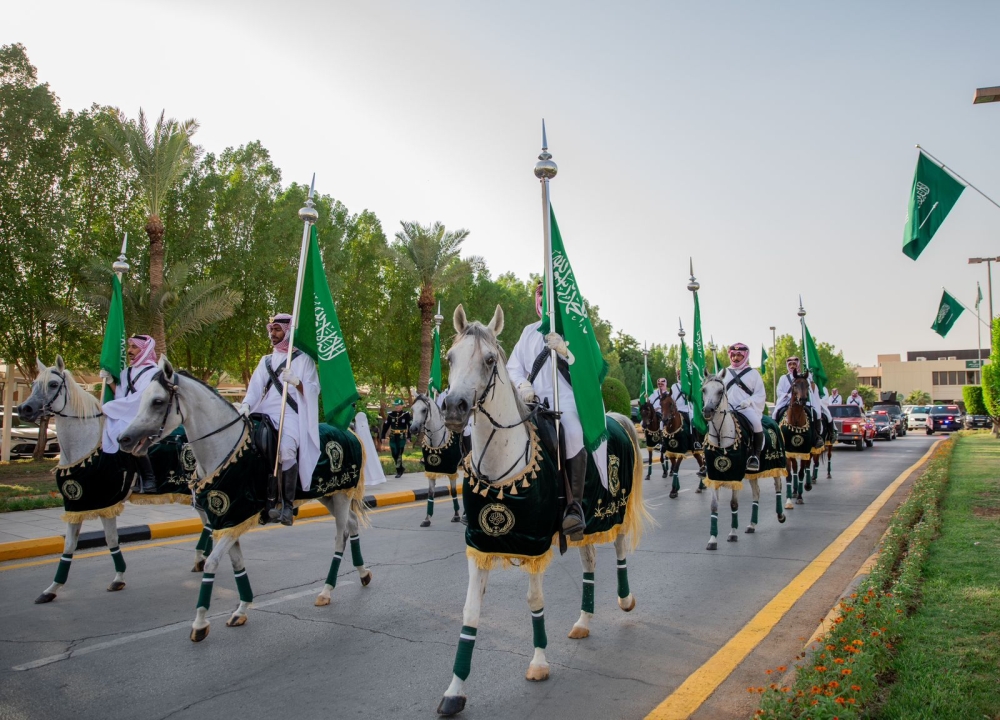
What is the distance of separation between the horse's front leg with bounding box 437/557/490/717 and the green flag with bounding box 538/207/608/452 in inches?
52.1

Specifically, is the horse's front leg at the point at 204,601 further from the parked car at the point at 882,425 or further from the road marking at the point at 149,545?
the parked car at the point at 882,425

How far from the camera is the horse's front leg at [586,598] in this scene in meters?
5.81

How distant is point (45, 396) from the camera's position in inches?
294

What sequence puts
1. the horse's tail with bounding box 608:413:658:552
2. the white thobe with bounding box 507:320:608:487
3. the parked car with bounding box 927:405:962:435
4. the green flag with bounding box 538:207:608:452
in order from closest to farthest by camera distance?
the green flag with bounding box 538:207:608:452
the white thobe with bounding box 507:320:608:487
the horse's tail with bounding box 608:413:658:552
the parked car with bounding box 927:405:962:435

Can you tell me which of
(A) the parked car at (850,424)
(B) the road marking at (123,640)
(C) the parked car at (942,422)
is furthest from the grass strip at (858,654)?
(C) the parked car at (942,422)

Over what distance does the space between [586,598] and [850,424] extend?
2710 centimetres

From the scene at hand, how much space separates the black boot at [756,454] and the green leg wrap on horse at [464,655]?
6903 millimetres

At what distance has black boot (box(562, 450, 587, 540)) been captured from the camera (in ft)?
16.3

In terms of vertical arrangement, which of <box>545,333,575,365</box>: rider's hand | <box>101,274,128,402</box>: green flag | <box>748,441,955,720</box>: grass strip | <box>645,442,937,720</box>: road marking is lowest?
<box>645,442,937,720</box>: road marking

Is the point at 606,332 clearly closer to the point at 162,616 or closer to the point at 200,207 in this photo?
the point at 200,207

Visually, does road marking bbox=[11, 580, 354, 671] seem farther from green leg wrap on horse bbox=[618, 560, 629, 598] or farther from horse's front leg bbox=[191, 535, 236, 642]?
green leg wrap on horse bbox=[618, 560, 629, 598]

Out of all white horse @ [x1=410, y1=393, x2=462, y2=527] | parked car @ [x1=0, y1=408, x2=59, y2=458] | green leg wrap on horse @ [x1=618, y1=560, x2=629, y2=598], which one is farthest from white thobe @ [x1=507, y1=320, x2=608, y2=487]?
parked car @ [x1=0, y1=408, x2=59, y2=458]

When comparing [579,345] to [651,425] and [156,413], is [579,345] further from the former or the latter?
[651,425]

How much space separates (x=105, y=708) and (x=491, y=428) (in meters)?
→ 3.10
